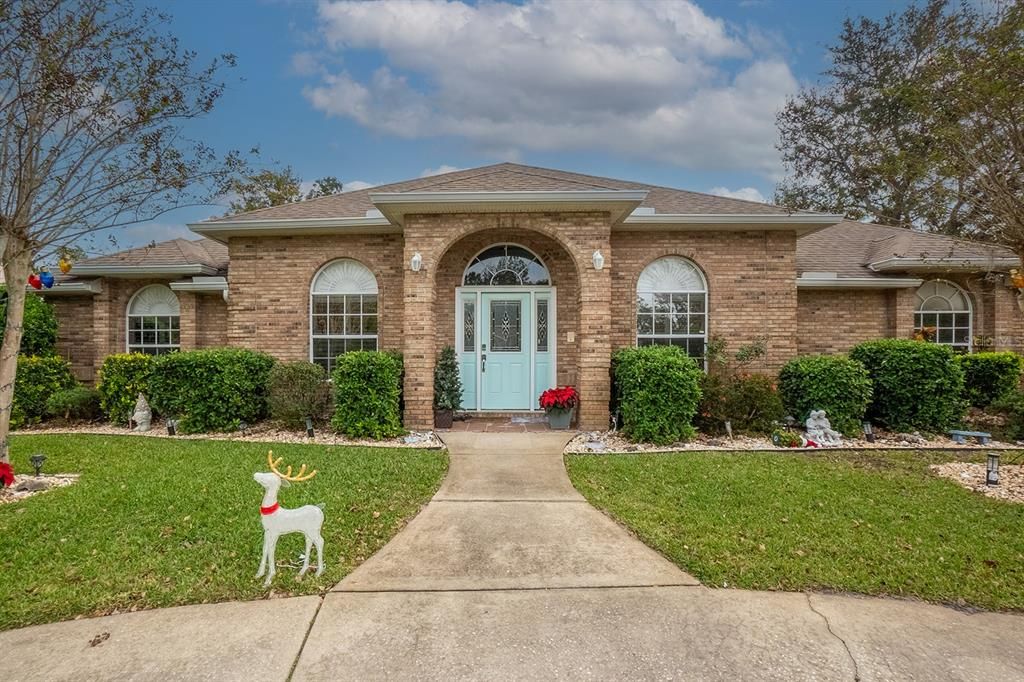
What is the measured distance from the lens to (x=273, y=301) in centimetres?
941

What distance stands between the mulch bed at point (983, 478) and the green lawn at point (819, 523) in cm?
23

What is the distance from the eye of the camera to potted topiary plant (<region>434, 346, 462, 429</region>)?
8289 millimetres

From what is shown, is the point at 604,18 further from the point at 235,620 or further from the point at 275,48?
the point at 235,620

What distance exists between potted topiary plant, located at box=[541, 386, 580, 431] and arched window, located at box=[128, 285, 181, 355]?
8494 millimetres

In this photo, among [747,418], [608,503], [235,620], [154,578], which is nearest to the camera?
[235,620]

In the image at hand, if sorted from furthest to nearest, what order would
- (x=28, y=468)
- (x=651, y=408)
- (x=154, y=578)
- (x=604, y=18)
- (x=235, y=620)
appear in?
(x=604, y=18) < (x=651, y=408) < (x=28, y=468) < (x=154, y=578) < (x=235, y=620)

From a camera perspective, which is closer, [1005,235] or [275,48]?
[1005,235]

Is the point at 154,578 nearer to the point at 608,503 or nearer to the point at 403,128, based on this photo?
the point at 608,503

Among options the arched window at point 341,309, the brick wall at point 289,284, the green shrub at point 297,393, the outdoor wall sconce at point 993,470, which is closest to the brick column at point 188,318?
the brick wall at point 289,284

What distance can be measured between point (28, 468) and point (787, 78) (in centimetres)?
2305

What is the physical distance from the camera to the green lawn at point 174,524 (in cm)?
313

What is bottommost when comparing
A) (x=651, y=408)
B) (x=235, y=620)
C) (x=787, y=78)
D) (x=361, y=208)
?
(x=235, y=620)

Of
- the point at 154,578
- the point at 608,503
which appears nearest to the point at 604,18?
the point at 608,503

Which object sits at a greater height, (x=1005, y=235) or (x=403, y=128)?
(x=403, y=128)
